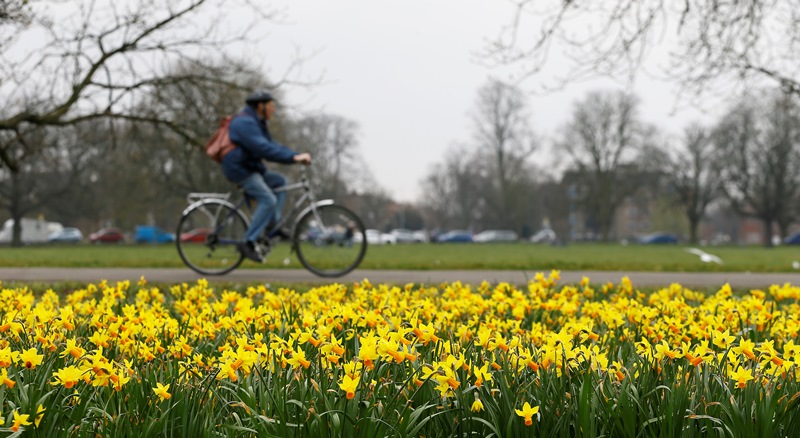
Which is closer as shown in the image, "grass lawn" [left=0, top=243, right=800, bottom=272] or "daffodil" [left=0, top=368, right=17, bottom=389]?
"daffodil" [left=0, top=368, right=17, bottom=389]

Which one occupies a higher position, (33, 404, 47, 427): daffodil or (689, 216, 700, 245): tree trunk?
→ (689, 216, 700, 245): tree trunk

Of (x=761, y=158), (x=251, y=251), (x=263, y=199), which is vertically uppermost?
(x=761, y=158)

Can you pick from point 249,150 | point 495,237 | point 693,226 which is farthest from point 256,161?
point 495,237

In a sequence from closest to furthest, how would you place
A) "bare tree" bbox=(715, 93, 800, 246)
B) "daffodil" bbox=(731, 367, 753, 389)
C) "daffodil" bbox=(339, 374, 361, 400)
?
1. "daffodil" bbox=(339, 374, 361, 400)
2. "daffodil" bbox=(731, 367, 753, 389)
3. "bare tree" bbox=(715, 93, 800, 246)

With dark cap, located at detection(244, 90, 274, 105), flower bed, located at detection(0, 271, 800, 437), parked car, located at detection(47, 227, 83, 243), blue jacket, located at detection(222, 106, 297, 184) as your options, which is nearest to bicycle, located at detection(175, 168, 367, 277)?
blue jacket, located at detection(222, 106, 297, 184)

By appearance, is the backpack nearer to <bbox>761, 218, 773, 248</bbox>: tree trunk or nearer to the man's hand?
the man's hand

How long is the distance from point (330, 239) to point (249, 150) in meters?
1.39

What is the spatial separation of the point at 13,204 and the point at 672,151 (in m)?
46.6

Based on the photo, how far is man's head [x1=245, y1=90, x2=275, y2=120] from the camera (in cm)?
766

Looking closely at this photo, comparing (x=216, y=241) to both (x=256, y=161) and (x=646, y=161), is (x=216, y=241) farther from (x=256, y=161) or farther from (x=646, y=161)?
(x=646, y=161)

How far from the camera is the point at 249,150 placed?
7.57 m

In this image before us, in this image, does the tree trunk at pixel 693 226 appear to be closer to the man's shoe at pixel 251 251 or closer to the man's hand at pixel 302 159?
the man's shoe at pixel 251 251

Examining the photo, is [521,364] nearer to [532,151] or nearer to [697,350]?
[697,350]

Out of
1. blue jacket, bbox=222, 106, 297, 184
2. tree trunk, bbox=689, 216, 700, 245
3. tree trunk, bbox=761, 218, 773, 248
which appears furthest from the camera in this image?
tree trunk, bbox=689, 216, 700, 245
